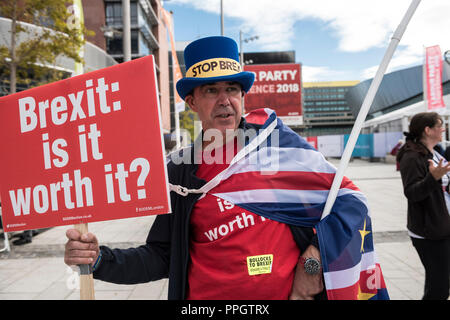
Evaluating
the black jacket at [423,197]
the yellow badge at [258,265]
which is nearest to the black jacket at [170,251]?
the yellow badge at [258,265]

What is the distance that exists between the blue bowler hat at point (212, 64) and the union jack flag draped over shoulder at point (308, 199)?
1.00 feet

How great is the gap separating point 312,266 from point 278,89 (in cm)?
1461

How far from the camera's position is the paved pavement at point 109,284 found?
12.1ft

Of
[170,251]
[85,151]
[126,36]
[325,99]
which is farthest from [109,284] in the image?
[325,99]

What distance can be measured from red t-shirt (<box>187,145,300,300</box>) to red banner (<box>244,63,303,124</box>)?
13923mm

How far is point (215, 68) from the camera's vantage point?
157 centimetres

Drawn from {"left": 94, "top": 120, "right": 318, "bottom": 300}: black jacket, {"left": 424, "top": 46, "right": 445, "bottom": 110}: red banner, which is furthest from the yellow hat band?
{"left": 424, "top": 46, "right": 445, "bottom": 110}: red banner

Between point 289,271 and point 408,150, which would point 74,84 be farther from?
point 408,150

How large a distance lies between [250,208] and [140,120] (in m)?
0.61

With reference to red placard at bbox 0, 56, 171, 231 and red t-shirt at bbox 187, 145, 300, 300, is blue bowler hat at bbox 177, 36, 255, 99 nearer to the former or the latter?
red placard at bbox 0, 56, 171, 231

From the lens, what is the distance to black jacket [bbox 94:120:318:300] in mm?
1438

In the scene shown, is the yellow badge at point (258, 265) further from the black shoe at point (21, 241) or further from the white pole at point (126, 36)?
the white pole at point (126, 36)

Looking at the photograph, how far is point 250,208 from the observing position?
140 centimetres
